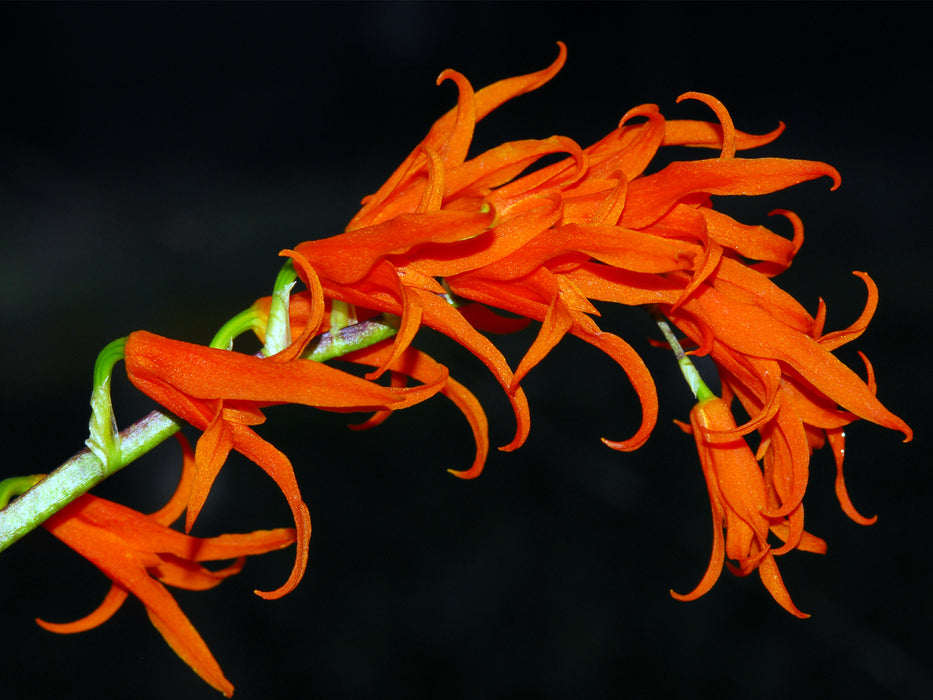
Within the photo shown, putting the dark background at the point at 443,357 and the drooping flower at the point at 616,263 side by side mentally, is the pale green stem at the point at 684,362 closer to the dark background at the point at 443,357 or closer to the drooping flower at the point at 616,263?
the drooping flower at the point at 616,263

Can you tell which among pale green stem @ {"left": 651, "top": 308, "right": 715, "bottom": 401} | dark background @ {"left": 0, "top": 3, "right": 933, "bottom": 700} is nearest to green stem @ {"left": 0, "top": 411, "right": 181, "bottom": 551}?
pale green stem @ {"left": 651, "top": 308, "right": 715, "bottom": 401}

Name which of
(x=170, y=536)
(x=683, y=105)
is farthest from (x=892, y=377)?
(x=170, y=536)

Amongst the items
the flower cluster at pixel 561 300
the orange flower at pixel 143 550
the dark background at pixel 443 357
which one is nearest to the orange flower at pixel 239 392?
the flower cluster at pixel 561 300

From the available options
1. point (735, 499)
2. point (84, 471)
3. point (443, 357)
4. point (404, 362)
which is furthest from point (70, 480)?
point (443, 357)

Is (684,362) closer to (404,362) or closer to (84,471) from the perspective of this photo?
(404,362)

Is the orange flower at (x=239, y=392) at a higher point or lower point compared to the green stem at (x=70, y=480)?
higher

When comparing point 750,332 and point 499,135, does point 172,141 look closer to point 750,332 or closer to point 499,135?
point 499,135
